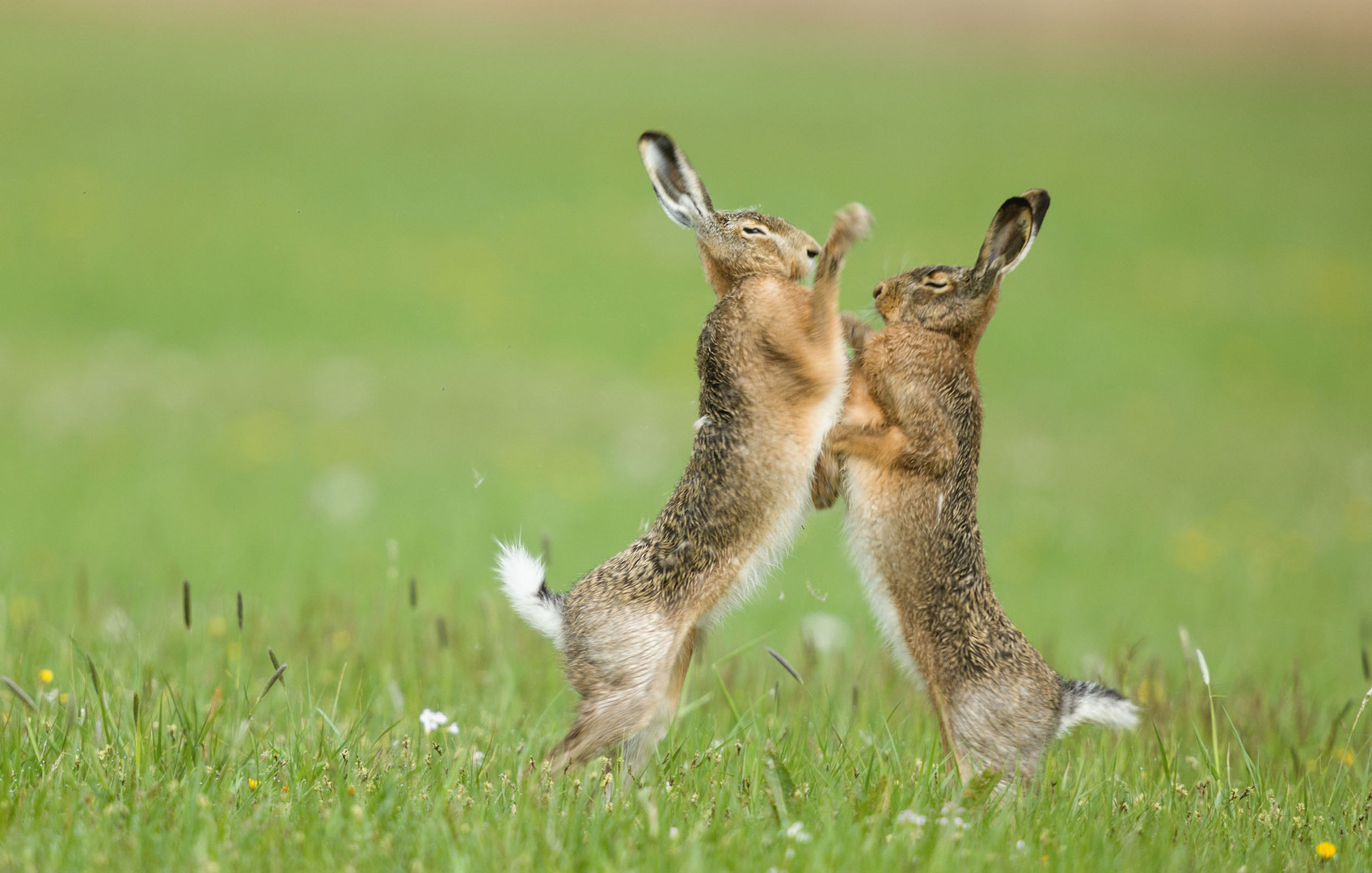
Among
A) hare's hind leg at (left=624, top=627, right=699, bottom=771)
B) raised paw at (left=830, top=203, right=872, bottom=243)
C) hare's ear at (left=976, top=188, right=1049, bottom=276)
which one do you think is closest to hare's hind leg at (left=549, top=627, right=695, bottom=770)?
hare's hind leg at (left=624, top=627, right=699, bottom=771)

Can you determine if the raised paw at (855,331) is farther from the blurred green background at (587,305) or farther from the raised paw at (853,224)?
the blurred green background at (587,305)

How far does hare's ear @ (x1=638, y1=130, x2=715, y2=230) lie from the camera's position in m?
4.21

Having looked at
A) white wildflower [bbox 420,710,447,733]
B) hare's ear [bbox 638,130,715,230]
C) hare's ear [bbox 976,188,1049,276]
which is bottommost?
white wildflower [bbox 420,710,447,733]

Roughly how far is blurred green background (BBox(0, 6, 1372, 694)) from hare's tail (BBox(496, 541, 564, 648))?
1685 mm

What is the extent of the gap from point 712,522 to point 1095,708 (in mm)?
1460

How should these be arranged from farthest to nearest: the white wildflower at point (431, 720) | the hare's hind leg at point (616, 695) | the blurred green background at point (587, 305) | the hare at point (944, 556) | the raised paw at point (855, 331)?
the blurred green background at point (587, 305)
the raised paw at point (855, 331)
the hare at point (944, 556)
the white wildflower at point (431, 720)
the hare's hind leg at point (616, 695)

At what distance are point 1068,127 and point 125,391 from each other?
14.7 meters

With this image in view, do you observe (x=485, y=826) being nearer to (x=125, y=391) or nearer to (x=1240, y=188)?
(x=125, y=391)

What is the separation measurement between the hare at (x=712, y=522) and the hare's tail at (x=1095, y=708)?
1.14 meters

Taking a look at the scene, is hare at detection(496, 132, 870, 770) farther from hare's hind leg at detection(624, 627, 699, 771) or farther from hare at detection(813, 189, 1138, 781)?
hare at detection(813, 189, 1138, 781)

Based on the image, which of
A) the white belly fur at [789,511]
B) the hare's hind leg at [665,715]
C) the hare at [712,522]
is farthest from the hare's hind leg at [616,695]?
the white belly fur at [789,511]

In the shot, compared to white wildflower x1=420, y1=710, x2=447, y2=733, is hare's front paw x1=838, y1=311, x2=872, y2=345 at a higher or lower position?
higher

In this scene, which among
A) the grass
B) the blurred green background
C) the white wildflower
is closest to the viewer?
the grass

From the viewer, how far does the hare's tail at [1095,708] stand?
4211 mm
